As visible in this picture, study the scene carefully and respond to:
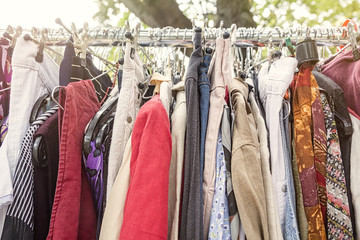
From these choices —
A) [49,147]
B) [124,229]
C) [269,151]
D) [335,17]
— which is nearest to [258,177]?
[269,151]

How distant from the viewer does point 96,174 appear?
573 millimetres

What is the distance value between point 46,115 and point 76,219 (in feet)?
0.78

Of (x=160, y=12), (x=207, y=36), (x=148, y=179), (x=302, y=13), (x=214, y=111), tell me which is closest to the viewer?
(x=148, y=179)

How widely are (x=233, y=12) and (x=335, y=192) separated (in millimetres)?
1036

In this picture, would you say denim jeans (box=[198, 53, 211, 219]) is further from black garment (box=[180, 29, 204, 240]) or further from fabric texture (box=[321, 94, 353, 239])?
fabric texture (box=[321, 94, 353, 239])

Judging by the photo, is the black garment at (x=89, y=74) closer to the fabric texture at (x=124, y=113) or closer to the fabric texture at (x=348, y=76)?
Result: the fabric texture at (x=124, y=113)

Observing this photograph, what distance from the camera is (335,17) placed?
8.72 feet

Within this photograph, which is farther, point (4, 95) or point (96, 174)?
point (4, 95)

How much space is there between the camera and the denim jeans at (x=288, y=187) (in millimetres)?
536

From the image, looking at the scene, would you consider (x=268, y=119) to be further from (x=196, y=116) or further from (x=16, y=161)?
(x=16, y=161)

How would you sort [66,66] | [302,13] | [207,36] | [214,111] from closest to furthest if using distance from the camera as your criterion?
[214,111], [66,66], [207,36], [302,13]

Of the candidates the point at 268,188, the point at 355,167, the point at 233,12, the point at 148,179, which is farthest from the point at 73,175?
the point at 233,12

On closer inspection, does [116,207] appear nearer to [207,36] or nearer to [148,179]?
[148,179]

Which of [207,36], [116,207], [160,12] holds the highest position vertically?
[160,12]
